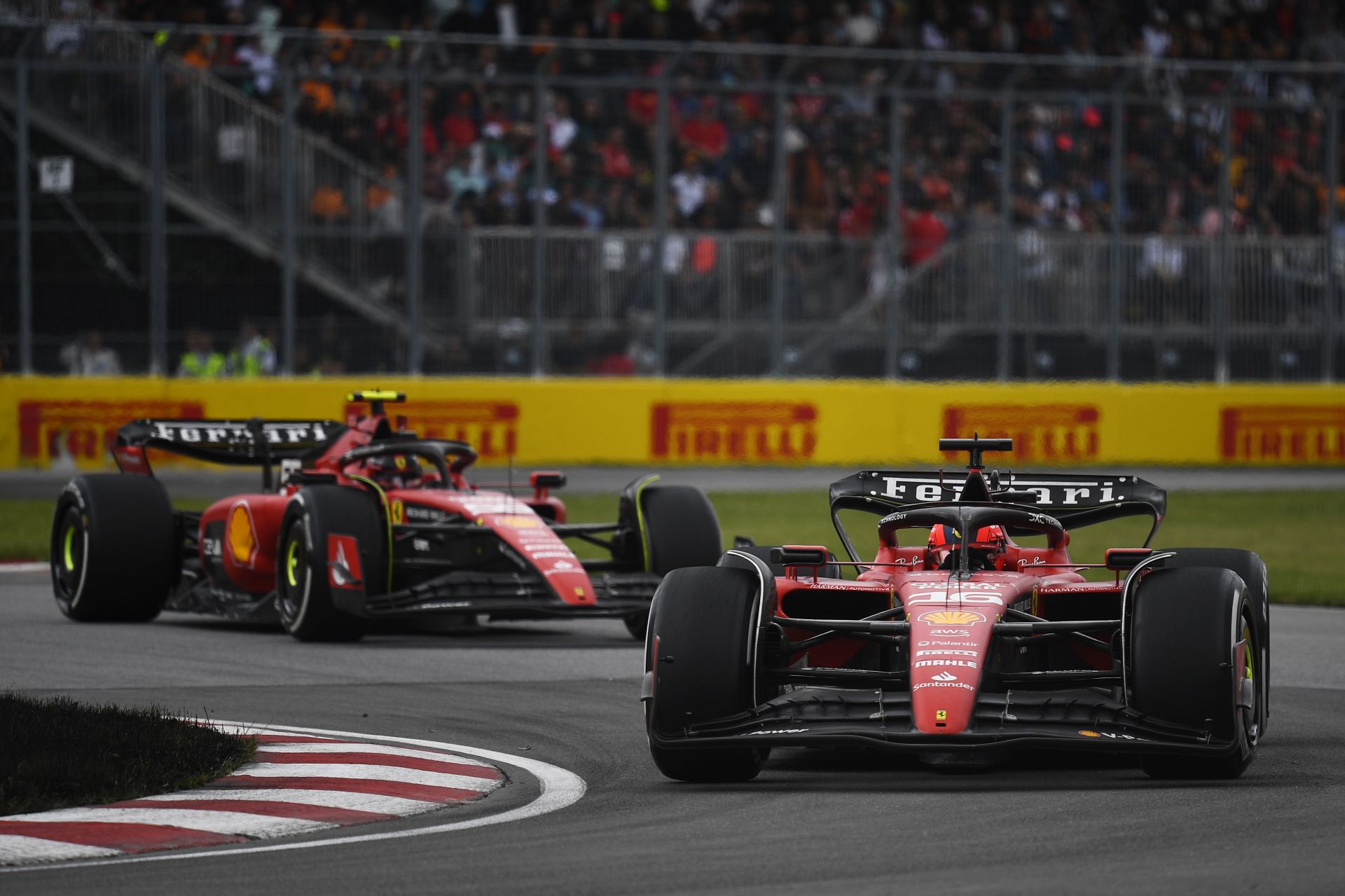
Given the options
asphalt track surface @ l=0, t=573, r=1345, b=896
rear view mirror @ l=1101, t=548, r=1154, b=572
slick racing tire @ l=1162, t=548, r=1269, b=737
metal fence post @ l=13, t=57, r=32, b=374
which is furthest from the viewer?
metal fence post @ l=13, t=57, r=32, b=374

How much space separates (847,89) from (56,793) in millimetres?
18821

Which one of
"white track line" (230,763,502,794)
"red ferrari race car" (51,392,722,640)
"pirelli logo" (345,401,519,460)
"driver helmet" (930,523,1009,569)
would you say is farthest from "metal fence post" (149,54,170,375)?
"white track line" (230,763,502,794)

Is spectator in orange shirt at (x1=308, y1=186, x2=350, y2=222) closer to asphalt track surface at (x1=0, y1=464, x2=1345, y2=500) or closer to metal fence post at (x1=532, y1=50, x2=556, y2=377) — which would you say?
metal fence post at (x1=532, y1=50, x2=556, y2=377)

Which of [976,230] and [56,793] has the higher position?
[976,230]

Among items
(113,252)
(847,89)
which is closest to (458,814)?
(113,252)

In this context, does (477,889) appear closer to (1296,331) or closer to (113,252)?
(113,252)

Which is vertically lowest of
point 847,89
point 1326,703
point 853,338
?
point 1326,703

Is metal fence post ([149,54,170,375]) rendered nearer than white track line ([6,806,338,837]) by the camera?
No

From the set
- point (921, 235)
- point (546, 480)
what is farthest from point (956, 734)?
point (921, 235)

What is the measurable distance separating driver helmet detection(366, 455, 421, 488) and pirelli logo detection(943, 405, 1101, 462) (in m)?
12.9

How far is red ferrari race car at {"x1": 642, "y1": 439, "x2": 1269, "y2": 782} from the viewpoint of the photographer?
7191 mm

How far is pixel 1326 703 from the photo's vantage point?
989cm

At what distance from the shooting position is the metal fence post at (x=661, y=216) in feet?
79.0

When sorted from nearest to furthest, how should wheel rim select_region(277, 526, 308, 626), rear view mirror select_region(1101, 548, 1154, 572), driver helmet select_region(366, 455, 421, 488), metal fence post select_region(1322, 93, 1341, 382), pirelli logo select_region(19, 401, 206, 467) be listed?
rear view mirror select_region(1101, 548, 1154, 572)
wheel rim select_region(277, 526, 308, 626)
driver helmet select_region(366, 455, 421, 488)
pirelli logo select_region(19, 401, 206, 467)
metal fence post select_region(1322, 93, 1341, 382)
